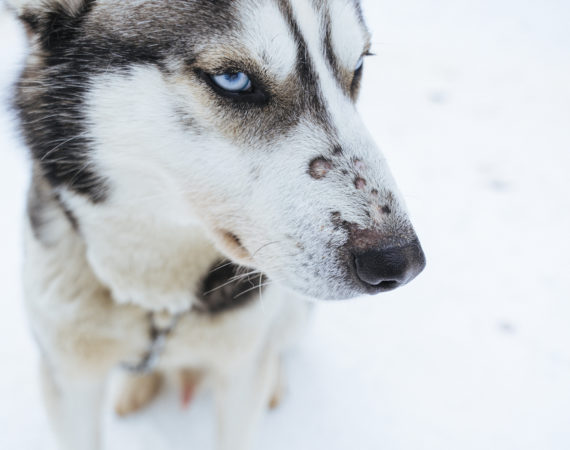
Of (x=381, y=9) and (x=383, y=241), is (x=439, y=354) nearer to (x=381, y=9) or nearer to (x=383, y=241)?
(x=383, y=241)

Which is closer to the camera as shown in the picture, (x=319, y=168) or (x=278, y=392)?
(x=319, y=168)

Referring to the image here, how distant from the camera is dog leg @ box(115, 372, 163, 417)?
2.05m

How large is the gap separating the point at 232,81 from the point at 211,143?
0.13 meters

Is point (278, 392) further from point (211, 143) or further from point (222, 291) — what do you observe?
point (211, 143)

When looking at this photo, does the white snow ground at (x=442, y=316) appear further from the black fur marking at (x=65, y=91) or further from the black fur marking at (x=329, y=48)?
the black fur marking at (x=329, y=48)

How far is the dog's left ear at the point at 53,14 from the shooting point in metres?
1.17

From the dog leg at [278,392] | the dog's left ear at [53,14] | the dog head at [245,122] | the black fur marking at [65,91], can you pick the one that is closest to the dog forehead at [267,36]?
the dog head at [245,122]

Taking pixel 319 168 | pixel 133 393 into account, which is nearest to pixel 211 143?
pixel 319 168

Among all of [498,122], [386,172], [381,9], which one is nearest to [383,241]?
[386,172]

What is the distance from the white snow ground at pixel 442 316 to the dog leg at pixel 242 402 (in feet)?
1.00

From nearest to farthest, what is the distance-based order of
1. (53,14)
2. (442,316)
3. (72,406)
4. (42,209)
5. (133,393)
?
(53,14) < (42,209) < (72,406) < (133,393) < (442,316)

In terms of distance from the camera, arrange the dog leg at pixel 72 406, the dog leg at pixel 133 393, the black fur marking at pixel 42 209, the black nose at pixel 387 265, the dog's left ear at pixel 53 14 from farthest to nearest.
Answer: the dog leg at pixel 133 393 → the dog leg at pixel 72 406 → the black fur marking at pixel 42 209 → the dog's left ear at pixel 53 14 → the black nose at pixel 387 265

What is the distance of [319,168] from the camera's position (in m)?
1.13

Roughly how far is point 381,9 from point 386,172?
13.0ft
